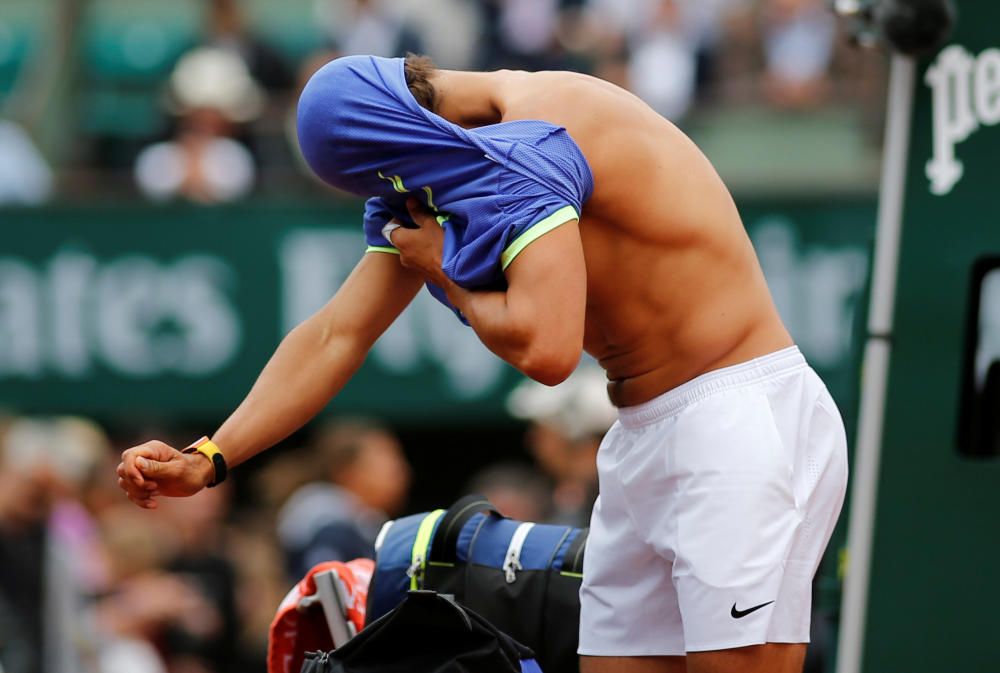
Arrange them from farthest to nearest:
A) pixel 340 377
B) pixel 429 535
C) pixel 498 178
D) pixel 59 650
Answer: pixel 59 650 → pixel 429 535 → pixel 340 377 → pixel 498 178

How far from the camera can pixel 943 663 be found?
4535 millimetres

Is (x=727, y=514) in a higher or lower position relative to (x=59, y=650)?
higher

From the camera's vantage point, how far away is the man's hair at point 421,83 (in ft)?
11.6

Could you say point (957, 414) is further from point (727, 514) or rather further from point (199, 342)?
point (199, 342)

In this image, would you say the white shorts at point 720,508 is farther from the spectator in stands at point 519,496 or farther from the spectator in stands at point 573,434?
the spectator in stands at point 519,496

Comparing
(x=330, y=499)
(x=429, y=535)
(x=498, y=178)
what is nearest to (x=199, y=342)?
(x=330, y=499)

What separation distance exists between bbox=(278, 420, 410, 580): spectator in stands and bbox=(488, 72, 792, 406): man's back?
350 cm

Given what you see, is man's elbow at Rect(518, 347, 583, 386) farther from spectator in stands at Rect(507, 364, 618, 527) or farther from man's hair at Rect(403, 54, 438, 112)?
spectator in stands at Rect(507, 364, 618, 527)

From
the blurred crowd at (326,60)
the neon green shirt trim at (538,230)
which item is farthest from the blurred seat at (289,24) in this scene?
the neon green shirt trim at (538,230)

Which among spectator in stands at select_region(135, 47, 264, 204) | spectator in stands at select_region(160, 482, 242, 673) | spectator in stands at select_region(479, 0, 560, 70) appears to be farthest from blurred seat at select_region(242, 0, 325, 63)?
spectator in stands at select_region(160, 482, 242, 673)

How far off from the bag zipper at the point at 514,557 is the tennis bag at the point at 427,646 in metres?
0.57

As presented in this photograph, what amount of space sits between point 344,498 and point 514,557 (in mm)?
3213

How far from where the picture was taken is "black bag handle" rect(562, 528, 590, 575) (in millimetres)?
4250

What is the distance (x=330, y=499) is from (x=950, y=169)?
3575mm
